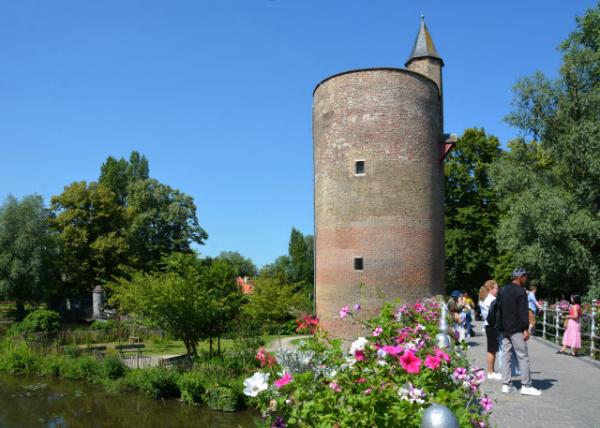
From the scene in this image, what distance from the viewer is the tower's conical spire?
1877 centimetres

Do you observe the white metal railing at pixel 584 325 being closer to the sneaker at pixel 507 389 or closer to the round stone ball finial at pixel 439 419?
the sneaker at pixel 507 389

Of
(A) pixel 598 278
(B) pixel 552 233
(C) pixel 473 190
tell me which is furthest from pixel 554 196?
(C) pixel 473 190

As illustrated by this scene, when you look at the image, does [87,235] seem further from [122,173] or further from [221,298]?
[221,298]

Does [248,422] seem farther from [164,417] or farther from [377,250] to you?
[377,250]

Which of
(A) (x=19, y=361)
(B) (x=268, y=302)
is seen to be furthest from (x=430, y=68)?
(A) (x=19, y=361)

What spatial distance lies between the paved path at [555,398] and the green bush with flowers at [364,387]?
0.67 m

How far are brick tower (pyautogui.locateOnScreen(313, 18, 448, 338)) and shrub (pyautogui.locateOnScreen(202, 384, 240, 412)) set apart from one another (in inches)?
163

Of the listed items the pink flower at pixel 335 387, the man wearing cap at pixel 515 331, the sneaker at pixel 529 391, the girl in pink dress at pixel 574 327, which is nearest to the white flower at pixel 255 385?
A: the pink flower at pixel 335 387

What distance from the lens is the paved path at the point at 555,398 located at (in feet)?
17.5

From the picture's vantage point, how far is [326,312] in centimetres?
1648

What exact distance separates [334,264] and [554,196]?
28.4 ft

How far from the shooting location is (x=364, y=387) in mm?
3459

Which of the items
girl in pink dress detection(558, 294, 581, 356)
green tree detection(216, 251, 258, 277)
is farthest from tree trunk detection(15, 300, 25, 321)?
green tree detection(216, 251, 258, 277)

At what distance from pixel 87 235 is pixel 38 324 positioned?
12432 millimetres
